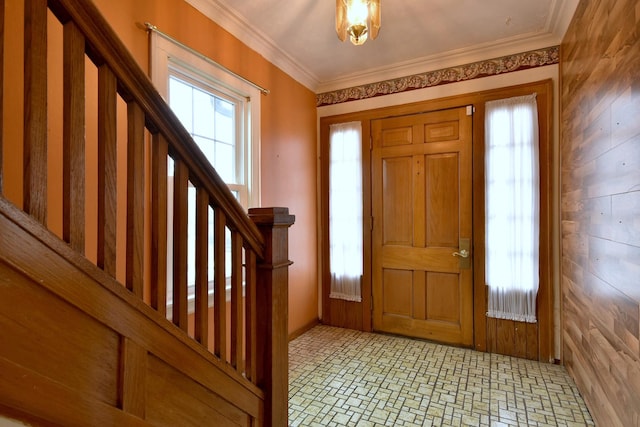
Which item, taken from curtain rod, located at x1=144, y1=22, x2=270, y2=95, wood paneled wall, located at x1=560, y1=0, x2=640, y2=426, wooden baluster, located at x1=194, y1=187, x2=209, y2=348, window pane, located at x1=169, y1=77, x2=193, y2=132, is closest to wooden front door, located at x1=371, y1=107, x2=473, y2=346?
wood paneled wall, located at x1=560, y1=0, x2=640, y2=426

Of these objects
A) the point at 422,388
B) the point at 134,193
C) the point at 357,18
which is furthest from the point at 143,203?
the point at 422,388

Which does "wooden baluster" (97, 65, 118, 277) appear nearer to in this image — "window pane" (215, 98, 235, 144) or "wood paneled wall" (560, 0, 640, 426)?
"window pane" (215, 98, 235, 144)

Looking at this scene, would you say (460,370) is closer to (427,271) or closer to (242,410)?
(427,271)

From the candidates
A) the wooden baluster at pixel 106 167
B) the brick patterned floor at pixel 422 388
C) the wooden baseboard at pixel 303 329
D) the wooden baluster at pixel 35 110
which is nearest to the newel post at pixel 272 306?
the wooden baluster at pixel 106 167

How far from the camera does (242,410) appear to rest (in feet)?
3.97

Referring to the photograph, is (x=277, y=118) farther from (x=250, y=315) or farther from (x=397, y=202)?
(x=250, y=315)

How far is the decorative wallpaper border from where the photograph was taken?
106 inches

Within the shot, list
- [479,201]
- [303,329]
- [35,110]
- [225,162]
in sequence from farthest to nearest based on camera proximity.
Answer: [303,329], [479,201], [225,162], [35,110]

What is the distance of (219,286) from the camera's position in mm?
1137

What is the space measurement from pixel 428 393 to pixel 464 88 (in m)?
2.60

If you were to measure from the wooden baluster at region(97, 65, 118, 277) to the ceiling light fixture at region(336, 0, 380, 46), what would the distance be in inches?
53.8

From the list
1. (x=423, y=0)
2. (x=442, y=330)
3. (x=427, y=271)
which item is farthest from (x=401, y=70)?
(x=442, y=330)

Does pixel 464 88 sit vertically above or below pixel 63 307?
above

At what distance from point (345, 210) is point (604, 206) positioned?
217cm
